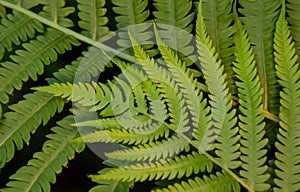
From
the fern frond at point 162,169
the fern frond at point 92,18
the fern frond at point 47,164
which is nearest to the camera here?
the fern frond at point 162,169

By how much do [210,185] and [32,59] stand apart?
550 mm

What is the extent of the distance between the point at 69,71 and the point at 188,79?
1.06ft

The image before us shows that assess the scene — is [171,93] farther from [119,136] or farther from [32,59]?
[32,59]

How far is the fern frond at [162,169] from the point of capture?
0.98 m

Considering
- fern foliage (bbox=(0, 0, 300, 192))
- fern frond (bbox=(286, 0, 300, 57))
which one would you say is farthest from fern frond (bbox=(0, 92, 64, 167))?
fern frond (bbox=(286, 0, 300, 57))

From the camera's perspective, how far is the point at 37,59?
1.20 m

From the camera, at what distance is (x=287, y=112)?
1.02 meters

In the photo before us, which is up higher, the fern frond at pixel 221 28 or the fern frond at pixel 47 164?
the fern frond at pixel 221 28

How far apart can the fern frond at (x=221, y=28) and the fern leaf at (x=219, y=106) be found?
80mm

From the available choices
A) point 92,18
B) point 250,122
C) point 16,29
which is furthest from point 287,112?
point 16,29

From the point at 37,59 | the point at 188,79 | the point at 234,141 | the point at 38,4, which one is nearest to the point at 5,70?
the point at 37,59

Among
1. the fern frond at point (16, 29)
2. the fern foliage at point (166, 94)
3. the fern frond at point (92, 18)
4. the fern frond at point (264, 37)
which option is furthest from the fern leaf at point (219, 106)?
the fern frond at point (16, 29)

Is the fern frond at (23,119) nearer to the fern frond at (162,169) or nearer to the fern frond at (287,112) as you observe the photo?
the fern frond at (162,169)

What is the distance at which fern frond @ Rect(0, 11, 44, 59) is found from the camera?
1.22 m
